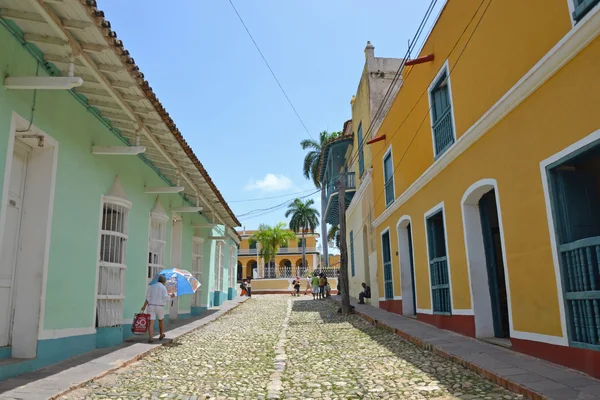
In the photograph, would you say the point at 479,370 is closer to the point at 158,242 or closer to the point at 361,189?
the point at 158,242

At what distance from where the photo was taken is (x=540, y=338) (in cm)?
558

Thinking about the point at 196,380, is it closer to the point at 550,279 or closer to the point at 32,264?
the point at 32,264

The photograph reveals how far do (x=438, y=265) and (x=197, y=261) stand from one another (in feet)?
27.6

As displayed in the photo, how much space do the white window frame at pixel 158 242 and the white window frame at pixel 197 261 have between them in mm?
3482

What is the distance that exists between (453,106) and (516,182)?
8.92ft

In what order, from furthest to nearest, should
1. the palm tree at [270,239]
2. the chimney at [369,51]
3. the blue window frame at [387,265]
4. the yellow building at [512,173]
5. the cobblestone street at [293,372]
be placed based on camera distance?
the palm tree at [270,239]
the chimney at [369,51]
the blue window frame at [387,265]
the yellow building at [512,173]
the cobblestone street at [293,372]

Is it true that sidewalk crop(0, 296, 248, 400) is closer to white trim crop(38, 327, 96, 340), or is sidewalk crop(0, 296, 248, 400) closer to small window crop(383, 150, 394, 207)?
white trim crop(38, 327, 96, 340)

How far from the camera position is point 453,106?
27.4 feet

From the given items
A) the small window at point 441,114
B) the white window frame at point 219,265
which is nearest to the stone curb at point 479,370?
the small window at point 441,114

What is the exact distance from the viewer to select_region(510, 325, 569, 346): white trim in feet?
16.8

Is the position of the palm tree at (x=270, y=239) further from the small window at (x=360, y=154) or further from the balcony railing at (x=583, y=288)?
the balcony railing at (x=583, y=288)

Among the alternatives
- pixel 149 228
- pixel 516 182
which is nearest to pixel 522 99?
pixel 516 182

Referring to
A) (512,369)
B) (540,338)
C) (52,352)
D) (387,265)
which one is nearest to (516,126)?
(540,338)

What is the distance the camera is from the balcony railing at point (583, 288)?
4594 mm
